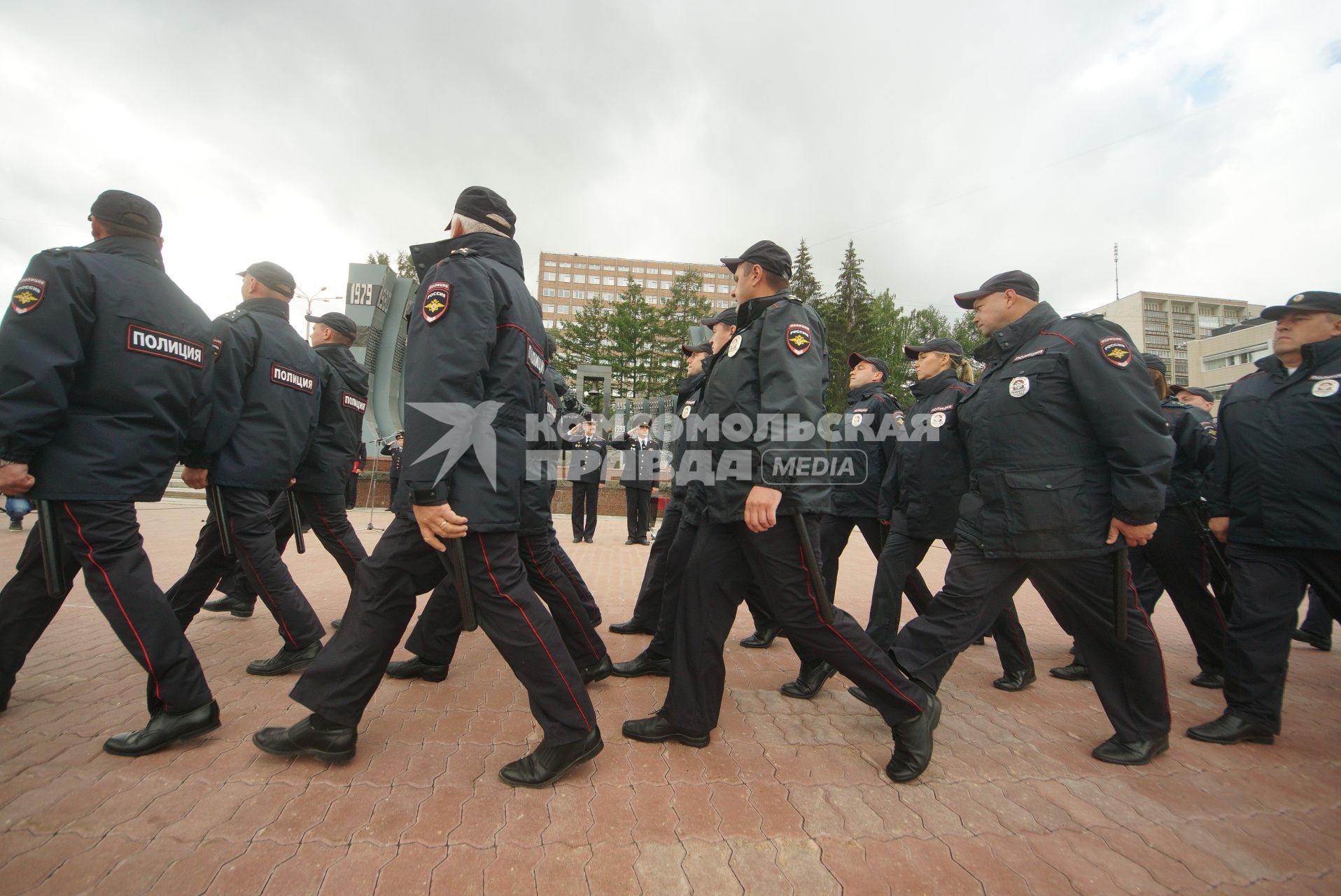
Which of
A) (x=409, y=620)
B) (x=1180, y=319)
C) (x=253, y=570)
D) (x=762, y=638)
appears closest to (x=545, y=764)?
(x=409, y=620)

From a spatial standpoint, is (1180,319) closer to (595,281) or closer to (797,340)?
(595,281)

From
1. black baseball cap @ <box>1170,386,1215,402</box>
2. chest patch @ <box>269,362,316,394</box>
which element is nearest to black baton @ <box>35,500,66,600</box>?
chest patch @ <box>269,362,316,394</box>

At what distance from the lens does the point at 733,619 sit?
2.49 meters

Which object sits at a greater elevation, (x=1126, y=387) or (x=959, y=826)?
(x=1126, y=387)

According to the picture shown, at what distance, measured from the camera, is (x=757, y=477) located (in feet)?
7.47

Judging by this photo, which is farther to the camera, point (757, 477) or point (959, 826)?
point (757, 477)

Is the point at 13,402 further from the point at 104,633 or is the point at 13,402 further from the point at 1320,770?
the point at 1320,770

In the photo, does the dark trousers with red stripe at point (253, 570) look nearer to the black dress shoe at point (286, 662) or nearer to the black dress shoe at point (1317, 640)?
the black dress shoe at point (286, 662)

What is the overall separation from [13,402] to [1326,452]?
5.50m

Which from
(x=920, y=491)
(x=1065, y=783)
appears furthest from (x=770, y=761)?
(x=920, y=491)

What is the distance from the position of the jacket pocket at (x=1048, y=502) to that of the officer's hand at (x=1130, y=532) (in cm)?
9

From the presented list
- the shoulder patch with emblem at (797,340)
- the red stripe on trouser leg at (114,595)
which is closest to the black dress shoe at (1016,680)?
the shoulder patch with emblem at (797,340)

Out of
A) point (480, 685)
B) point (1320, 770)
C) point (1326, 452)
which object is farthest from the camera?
point (480, 685)

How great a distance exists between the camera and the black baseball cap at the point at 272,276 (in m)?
3.42
